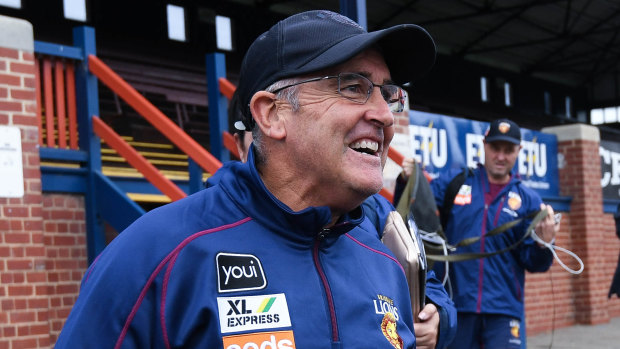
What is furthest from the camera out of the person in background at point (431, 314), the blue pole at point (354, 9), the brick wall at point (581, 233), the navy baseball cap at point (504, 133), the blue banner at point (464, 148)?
the brick wall at point (581, 233)

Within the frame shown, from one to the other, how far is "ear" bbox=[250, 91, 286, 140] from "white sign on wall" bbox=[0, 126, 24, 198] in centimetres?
441

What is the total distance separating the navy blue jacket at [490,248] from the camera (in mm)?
5836

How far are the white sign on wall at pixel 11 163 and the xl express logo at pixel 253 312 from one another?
15.1 ft

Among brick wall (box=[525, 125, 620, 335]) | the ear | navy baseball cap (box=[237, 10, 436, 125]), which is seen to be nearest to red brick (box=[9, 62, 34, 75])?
navy baseball cap (box=[237, 10, 436, 125])

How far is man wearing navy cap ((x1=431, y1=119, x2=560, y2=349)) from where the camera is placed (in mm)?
5805

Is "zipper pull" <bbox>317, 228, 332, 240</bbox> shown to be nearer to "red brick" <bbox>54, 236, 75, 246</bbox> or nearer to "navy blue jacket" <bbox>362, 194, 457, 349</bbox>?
"navy blue jacket" <bbox>362, 194, 457, 349</bbox>

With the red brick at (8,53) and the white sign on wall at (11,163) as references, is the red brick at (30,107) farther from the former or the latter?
the red brick at (8,53)

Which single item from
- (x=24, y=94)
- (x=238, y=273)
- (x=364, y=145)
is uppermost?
(x=24, y=94)

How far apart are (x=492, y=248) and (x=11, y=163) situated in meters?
3.49

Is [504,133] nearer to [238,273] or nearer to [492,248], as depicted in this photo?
[492,248]

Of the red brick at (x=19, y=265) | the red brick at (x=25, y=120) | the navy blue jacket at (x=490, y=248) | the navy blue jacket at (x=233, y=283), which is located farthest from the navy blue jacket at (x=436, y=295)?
the red brick at (x=25, y=120)

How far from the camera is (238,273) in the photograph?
1.68 meters

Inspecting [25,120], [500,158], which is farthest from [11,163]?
[500,158]

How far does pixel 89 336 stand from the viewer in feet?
5.13
